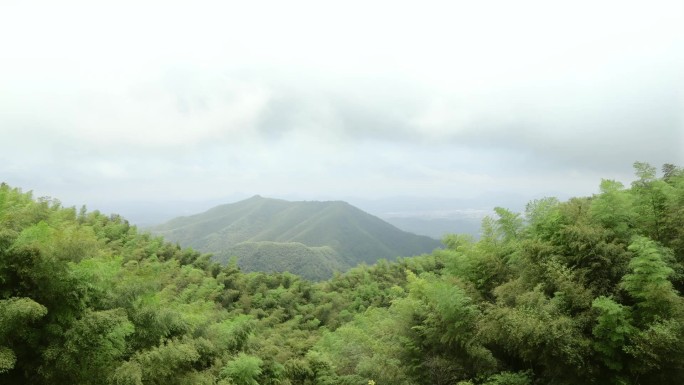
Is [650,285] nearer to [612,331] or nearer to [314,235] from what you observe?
[612,331]

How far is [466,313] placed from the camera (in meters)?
10.6

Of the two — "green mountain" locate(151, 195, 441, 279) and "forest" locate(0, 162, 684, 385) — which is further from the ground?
"forest" locate(0, 162, 684, 385)

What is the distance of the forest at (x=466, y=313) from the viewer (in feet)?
23.3

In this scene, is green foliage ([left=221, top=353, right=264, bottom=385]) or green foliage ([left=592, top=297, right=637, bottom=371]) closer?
green foliage ([left=592, top=297, right=637, bottom=371])

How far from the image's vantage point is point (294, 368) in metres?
15.8

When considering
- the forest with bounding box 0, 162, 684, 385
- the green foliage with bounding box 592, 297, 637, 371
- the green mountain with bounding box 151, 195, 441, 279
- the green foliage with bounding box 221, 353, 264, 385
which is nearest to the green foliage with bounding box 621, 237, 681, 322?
the forest with bounding box 0, 162, 684, 385

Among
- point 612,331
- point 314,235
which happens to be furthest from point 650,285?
point 314,235

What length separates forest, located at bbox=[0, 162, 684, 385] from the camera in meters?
7.09

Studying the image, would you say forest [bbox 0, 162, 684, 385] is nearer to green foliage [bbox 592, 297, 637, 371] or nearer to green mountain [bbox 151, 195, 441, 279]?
green foliage [bbox 592, 297, 637, 371]

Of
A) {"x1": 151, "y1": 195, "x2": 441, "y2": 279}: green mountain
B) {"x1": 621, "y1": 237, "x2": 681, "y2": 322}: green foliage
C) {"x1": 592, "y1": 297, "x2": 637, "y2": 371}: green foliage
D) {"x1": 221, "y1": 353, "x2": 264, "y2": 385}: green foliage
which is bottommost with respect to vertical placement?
{"x1": 151, "y1": 195, "x2": 441, "y2": 279}: green mountain

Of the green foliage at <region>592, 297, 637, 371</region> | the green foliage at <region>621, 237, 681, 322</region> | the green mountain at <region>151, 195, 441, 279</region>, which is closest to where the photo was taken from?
the green foliage at <region>621, 237, 681, 322</region>

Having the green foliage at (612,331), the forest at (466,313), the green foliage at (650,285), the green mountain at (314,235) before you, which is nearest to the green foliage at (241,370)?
the forest at (466,313)

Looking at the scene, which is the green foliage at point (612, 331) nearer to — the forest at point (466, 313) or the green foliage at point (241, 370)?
the forest at point (466, 313)

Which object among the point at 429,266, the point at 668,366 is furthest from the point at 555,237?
the point at 429,266
